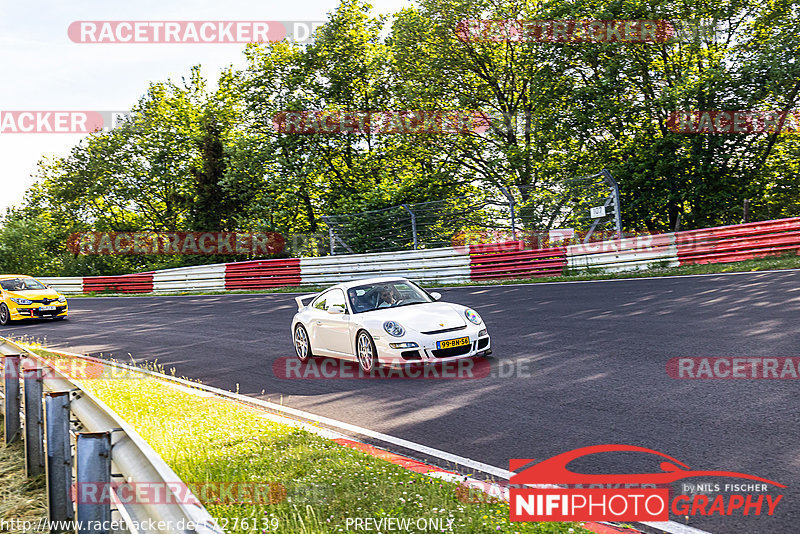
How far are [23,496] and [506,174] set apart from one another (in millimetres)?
26283

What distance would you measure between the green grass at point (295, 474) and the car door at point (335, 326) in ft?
7.51

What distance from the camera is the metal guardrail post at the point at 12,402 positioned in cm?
596

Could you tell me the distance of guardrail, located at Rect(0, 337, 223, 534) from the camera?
8.79 feet

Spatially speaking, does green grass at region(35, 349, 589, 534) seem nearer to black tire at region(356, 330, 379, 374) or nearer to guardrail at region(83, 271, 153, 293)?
black tire at region(356, 330, 379, 374)

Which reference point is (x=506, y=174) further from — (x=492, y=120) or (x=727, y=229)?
(x=727, y=229)

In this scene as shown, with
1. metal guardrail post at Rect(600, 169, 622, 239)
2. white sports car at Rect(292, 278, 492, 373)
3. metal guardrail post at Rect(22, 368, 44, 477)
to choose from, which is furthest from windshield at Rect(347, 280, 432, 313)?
metal guardrail post at Rect(600, 169, 622, 239)

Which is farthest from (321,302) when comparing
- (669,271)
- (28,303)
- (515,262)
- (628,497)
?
(28,303)

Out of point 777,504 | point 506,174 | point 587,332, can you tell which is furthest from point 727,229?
point 777,504

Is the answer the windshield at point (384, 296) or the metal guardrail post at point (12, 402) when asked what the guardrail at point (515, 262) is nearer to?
the windshield at point (384, 296)

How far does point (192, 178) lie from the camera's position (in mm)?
38969

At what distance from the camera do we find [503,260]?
2120 cm

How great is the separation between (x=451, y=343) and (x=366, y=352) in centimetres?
124

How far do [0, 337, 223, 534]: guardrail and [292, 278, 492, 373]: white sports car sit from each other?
14.0 feet

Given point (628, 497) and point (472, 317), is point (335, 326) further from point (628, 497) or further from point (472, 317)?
point (628, 497)
